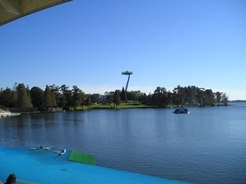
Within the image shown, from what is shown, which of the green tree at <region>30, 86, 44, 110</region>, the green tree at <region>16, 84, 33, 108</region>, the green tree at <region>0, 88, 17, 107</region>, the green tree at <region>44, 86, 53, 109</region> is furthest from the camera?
the green tree at <region>30, 86, 44, 110</region>

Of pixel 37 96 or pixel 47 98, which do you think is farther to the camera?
pixel 37 96

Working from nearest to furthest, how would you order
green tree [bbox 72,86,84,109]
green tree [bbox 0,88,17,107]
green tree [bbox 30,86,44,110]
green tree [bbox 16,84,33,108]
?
green tree [bbox 16,84,33,108], green tree [bbox 0,88,17,107], green tree [bbox 30,86,44,110], green tree [bbox 72,86,84,109]

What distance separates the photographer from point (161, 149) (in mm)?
38656

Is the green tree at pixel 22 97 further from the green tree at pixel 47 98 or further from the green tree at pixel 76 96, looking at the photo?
the green tree at pixel 76 96

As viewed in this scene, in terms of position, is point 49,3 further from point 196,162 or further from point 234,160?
point 234,160

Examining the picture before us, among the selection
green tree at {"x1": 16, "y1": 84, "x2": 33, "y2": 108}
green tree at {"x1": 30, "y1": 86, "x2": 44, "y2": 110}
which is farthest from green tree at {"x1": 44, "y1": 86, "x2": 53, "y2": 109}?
green tree at {"x1": 16, "y1": 84, "x2": 33, "y2": 108}

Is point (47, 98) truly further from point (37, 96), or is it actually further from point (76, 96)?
point (76, 96)

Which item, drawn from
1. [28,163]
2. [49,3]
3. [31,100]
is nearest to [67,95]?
[31,100]

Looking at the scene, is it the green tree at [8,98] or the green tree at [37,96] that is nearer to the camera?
the green tree at [8,98]

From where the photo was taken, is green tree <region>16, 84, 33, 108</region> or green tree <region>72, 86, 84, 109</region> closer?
green tree <region>16, 84, 33, 108</region>

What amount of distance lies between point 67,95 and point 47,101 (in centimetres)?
2105

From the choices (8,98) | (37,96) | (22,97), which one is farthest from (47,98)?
(8,98)

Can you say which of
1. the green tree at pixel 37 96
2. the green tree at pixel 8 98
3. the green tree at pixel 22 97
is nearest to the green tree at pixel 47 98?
the green tree at pixel 37 96

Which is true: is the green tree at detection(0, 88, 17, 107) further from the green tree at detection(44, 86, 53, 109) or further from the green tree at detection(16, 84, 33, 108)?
the green tree at detection(44, 86, 53, 109)
